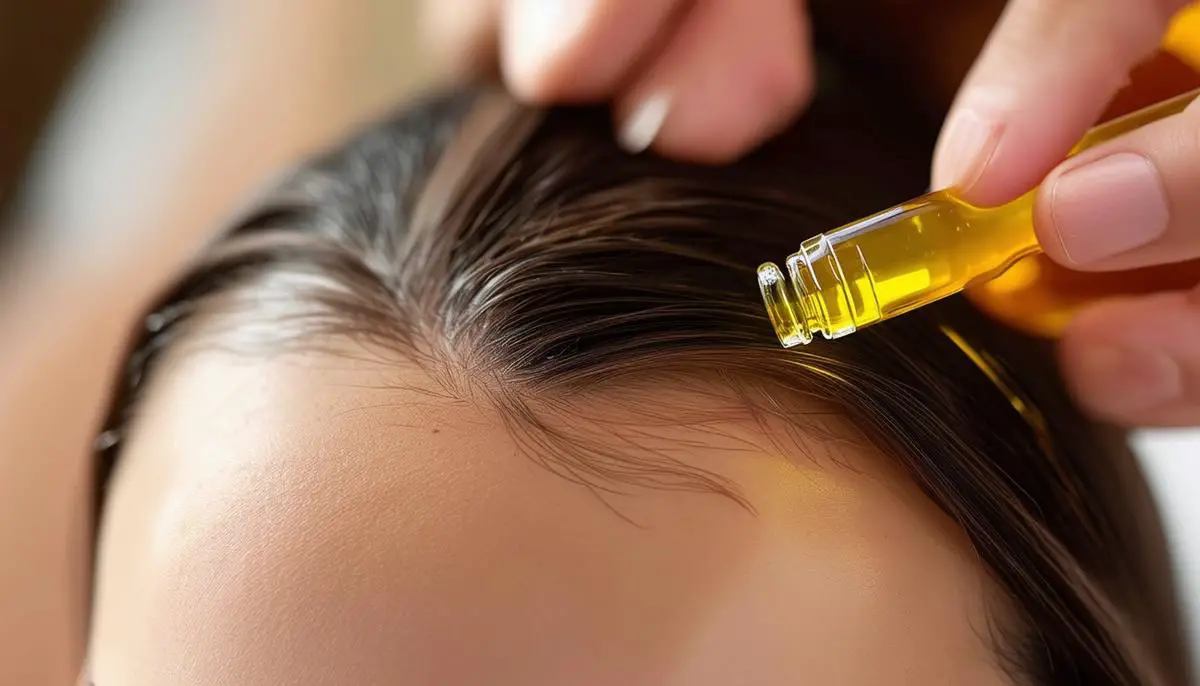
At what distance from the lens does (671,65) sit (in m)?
0.57

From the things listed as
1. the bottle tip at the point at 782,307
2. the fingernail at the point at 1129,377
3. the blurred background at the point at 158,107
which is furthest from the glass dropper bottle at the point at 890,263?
the blurred background at the point at 158,107

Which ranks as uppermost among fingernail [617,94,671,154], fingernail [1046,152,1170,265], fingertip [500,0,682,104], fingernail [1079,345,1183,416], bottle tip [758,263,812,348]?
fingertip [500,0,682,104]

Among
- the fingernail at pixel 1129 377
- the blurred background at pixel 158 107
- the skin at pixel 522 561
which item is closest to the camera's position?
the skin at pixel 522 561

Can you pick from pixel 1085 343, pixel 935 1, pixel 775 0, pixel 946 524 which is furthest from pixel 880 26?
pixel 946 524

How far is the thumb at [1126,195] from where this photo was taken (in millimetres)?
418

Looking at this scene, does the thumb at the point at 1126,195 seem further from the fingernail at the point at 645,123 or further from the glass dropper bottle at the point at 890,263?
the fingernail at the point at 645,123

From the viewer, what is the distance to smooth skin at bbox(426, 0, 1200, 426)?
16.7 inches

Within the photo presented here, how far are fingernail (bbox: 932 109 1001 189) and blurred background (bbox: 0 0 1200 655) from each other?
0.80 m

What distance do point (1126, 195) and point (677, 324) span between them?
0.19m

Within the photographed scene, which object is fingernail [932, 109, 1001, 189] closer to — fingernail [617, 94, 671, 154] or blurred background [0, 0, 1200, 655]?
fingernail [617, 94, 671, 154]

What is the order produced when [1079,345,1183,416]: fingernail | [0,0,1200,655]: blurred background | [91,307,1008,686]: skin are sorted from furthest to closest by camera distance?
1. [0,0,1200,655]: blurred background
2. [1079,345,1183,416]: fingernail
3. [91,307,1008,686]: skin

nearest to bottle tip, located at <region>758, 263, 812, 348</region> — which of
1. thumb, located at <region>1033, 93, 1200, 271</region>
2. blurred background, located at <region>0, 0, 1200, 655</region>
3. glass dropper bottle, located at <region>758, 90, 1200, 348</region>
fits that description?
glass dropper bottle, located at <region>758, 90, 1200, 348</region>

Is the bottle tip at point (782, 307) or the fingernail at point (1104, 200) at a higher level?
the fingernail at point (1104, 200)

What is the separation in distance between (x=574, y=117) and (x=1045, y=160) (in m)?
0.25
